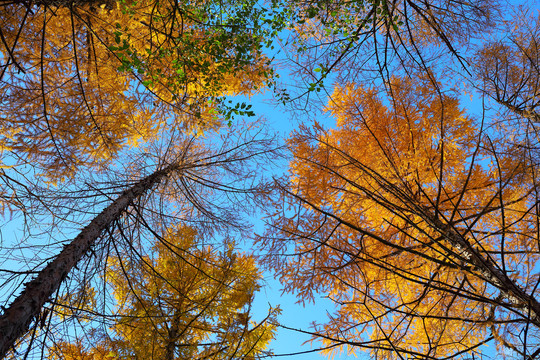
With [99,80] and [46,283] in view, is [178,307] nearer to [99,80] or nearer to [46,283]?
[46,283]

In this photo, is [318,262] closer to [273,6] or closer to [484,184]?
[484,184]

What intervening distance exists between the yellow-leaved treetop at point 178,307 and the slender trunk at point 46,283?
1.63ft

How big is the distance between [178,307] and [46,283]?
2.27 meters

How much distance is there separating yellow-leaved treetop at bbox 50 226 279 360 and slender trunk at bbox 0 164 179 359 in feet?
1.63

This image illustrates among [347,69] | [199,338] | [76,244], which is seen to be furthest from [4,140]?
[347,69]

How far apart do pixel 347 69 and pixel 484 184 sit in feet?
10.5

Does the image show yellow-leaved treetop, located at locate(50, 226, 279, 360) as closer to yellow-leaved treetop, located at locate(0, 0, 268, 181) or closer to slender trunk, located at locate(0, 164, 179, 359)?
slender trunk, located at locate(0, 164, 179, 359)

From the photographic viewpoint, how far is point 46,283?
262 cm

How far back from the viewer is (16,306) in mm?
2346

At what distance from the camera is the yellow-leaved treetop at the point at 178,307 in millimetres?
3811

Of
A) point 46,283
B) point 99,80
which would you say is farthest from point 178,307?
point 99,80

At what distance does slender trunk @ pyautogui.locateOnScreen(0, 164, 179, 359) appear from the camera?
7.21 ft

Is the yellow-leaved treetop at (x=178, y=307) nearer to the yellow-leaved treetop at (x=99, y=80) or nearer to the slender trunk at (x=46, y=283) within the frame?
the slender trunk at (x=46, y=283)

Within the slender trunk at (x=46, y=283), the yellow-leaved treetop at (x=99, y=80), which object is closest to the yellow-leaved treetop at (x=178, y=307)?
the slender trunk at (x=46, y=283)
